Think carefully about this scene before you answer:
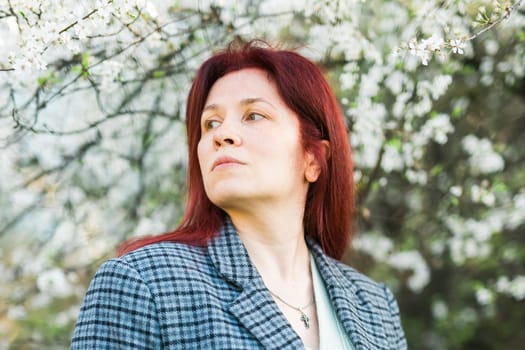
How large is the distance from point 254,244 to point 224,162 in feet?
0.98

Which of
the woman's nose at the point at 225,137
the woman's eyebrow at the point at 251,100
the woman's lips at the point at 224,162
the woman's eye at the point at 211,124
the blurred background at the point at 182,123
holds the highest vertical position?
the blurred background at the point at 182,123

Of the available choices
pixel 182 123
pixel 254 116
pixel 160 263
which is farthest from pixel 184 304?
pixel 182 123

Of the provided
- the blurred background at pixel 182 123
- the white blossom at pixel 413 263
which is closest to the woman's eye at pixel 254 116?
the blurred background at pixel 182 123

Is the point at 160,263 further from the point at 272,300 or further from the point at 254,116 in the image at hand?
the point at 254,116

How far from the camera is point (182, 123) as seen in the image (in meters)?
3.51

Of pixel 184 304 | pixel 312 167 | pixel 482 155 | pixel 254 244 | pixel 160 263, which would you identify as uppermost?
pixel 482 155

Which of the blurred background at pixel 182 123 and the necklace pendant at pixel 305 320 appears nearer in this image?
the necklace pendant at pixel 305 320

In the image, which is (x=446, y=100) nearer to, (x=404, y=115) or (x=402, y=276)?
(x=404, y=115)

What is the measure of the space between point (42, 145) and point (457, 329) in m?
4.36

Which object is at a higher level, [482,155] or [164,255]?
[482,155]

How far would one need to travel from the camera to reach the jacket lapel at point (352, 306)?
2275mm

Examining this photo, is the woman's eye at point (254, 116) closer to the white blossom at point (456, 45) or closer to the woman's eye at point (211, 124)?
the woman's eye at point (211, 124)

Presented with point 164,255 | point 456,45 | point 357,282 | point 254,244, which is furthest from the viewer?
point 357,282

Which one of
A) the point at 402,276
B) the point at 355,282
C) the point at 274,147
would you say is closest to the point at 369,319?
the point at 355,282
